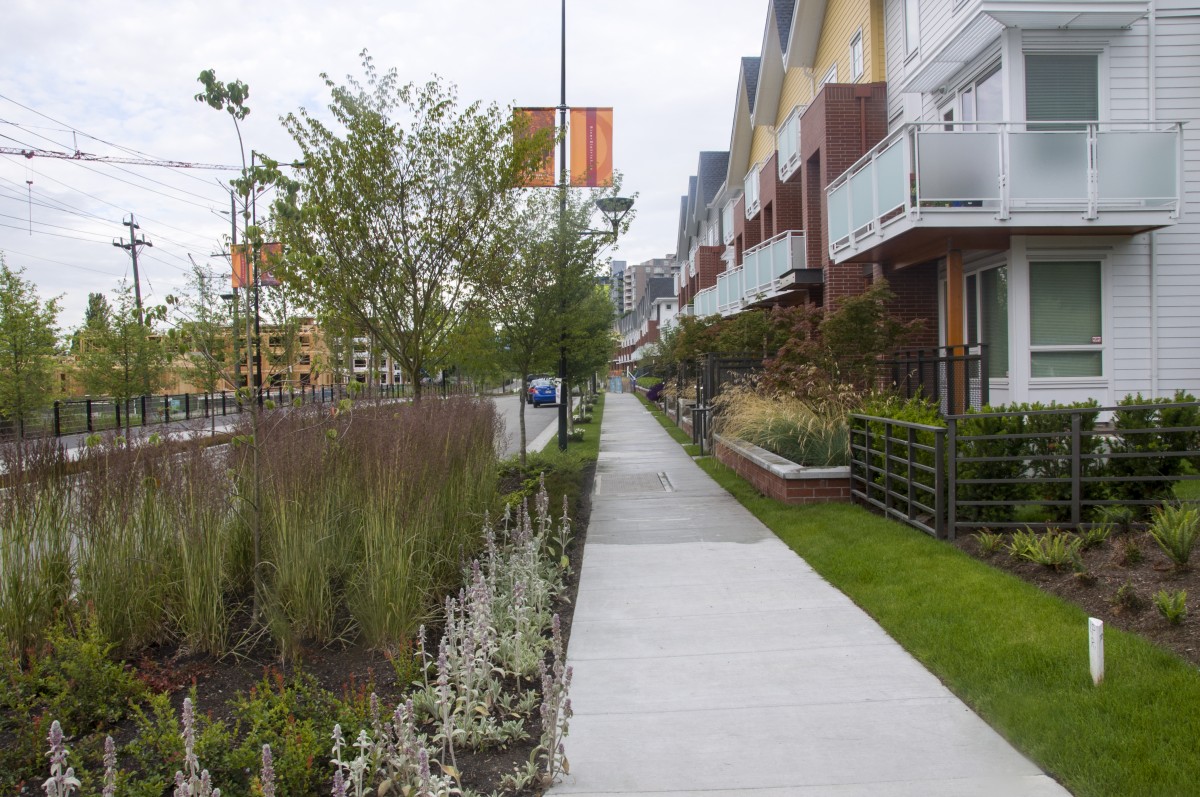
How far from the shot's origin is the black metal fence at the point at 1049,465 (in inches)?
292

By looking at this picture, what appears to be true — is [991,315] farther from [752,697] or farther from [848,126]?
[752,697]

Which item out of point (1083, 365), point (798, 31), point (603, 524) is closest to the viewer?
point (603, 524)

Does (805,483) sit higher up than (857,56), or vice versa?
(857,56)

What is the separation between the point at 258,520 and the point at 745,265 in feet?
69.6

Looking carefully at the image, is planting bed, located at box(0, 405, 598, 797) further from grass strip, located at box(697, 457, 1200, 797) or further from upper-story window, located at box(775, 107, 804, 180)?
upper-story window, located at box(775, 107, 804, 180)

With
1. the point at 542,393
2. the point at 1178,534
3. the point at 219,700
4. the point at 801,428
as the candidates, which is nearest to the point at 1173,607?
the point at 1178,534

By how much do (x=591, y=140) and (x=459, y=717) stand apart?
549 inches

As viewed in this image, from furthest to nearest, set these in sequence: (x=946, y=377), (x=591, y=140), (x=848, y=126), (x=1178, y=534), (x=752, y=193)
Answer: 1. (x=752, y=193)
2. (x=848, y=126)
3. (x=591, y=140)
4. (x=946, y=377)
5. (x=1178, y=534)

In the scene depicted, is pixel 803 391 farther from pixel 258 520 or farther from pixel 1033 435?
pixel 258 520

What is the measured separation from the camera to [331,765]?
367 centimetres

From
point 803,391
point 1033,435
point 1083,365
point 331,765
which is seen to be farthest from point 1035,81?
point 331,765

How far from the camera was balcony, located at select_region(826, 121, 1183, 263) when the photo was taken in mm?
11531

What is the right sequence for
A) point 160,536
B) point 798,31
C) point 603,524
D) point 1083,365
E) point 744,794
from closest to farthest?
point 744,794 < point 160,536 < point 603,524 < point 1083,365 < point 798,31

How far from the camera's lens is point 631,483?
1365 cm
